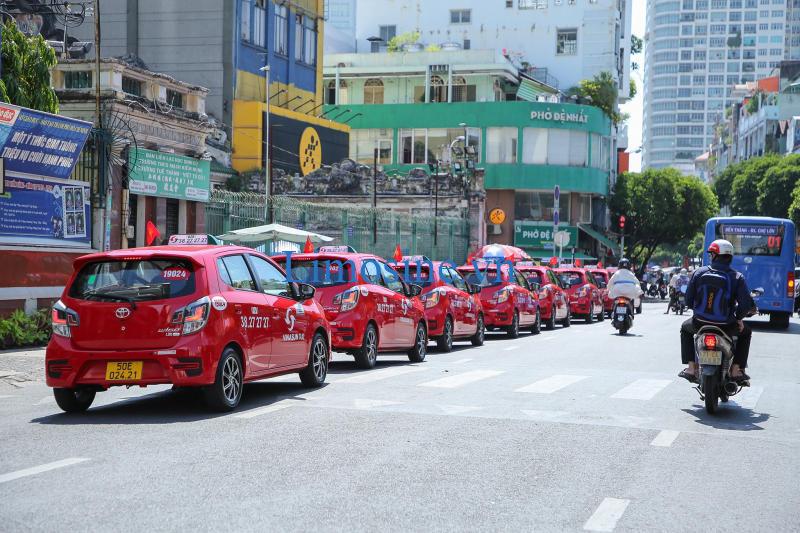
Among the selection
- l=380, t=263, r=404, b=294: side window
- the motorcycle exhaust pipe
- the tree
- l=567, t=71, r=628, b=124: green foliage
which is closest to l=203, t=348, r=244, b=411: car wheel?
the motorcycle exhaust pipe

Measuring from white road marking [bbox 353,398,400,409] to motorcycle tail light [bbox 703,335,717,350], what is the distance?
10.8 ft

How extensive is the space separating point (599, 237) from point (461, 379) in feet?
190

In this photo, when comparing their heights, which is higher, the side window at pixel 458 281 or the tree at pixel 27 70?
the tree at pixel 27 70

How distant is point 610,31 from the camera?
78.6 meters

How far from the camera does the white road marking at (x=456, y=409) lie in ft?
35.2

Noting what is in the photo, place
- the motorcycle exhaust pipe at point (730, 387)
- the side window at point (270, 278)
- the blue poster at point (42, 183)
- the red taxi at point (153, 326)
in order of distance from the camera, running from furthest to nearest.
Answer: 1. the blue poster at point (42, 183)
2. the side window at point (270, 278)
3. the motorcycle exhaust pipe at point (730, 387)
4. the red taxi at point (153, 326)

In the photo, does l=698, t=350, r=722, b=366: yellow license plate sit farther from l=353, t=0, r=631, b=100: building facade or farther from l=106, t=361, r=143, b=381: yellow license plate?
l=353, t=0, r=631, b=100: building facade

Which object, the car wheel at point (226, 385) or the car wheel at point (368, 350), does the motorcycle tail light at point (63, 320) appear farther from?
the car wheel at point (368, 350)

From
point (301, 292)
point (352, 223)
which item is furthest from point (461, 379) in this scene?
point (352, 223)

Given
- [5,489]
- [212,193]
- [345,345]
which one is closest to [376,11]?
[212,193]

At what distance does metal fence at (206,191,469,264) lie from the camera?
2686 cm

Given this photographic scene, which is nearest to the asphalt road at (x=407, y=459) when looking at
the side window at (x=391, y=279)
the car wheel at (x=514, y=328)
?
the side window at (x=391, y=279)

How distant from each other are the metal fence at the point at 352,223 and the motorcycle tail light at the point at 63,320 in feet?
53.0

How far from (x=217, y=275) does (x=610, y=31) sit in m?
72.5
